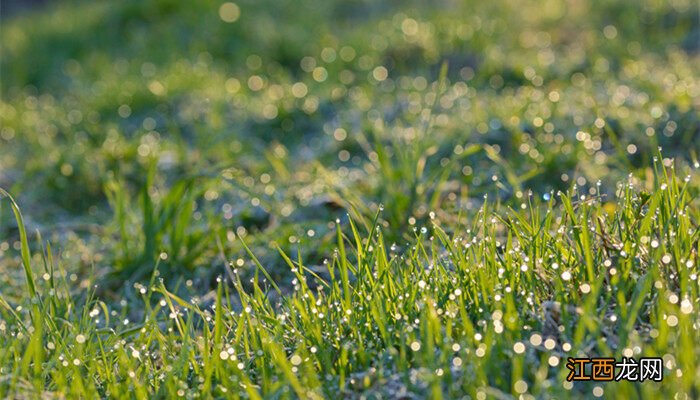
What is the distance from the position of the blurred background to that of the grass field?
2cm

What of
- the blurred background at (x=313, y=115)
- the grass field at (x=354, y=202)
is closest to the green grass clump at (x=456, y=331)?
the grass field at (x=354, y=202)

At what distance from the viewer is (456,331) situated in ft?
5.94

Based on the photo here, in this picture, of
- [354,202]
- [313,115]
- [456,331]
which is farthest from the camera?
[313,115]

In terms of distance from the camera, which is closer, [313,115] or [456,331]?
[456,331]

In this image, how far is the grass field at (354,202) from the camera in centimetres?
176

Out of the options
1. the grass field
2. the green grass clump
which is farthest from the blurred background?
the green grass clump

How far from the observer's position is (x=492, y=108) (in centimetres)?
383

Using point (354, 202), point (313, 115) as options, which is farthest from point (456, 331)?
point (313, 115)

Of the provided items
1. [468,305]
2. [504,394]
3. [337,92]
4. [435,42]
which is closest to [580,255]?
[468,305]

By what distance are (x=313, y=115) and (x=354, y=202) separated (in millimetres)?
1727

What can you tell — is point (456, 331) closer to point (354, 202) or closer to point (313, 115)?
point (354, 202)

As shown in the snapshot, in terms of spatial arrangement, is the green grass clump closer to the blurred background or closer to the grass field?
the grass field

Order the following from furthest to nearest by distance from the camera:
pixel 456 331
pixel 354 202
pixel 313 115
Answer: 1. pixel 313 115
2. pixel 354 202
3. pixel 456 331

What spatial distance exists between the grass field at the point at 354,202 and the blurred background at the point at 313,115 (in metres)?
0.02
